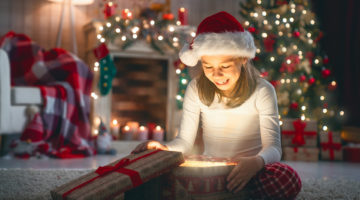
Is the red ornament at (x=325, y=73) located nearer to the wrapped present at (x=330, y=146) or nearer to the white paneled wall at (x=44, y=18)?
the wrapped present at (x=330, y=146)

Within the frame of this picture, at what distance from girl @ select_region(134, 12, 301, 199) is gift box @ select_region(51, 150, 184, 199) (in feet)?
0.52

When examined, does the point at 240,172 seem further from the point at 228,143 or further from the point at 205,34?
the point at 205,34

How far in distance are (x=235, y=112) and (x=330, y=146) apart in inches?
75.5

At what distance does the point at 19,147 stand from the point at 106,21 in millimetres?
1171

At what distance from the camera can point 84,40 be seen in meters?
3.79

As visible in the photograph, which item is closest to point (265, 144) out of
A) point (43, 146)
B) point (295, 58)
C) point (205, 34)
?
point (205, 34)

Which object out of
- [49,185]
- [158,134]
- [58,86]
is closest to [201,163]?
[49,185]

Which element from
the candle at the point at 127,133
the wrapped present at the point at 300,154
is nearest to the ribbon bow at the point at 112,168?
the wrapped present at the point at 300,154

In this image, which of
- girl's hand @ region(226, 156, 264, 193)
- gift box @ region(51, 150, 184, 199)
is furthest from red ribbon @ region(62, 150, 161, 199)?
girl's hand @ region(226, 156, 264, 193)

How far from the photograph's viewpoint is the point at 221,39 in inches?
54.1

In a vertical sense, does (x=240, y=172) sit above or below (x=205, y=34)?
below

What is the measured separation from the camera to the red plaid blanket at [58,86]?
9.68ft

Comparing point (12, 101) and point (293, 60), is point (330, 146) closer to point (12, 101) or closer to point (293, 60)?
point (293, 60)

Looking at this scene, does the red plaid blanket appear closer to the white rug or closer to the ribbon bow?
the white rug
